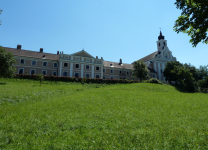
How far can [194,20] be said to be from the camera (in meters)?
7.27

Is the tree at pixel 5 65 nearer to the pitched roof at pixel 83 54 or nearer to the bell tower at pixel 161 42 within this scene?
the pitched roof at pixel 83 54

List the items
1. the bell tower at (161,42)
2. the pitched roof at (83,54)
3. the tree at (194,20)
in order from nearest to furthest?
1. the tree at (194,20)
2. the pitched roof at (83,54)
3. the bell tower at (161,42)

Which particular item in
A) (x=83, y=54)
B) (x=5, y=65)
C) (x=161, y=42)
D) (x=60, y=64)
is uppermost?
(x=161, y=42)

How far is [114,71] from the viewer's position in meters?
52.3

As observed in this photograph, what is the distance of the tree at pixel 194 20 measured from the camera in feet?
22.1

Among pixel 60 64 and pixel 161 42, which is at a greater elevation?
pixel 161 42

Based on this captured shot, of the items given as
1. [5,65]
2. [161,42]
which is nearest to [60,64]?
[5,65]

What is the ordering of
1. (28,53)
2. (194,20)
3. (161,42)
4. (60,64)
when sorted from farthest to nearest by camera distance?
(161,42) < (28,53) < (60,64) < (194,20)

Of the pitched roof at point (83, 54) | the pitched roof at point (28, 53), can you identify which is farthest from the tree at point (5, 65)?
the pitched roof at point (83, 54)

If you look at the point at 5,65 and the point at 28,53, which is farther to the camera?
the point at 28,53

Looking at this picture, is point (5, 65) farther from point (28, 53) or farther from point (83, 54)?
point (83, 54)

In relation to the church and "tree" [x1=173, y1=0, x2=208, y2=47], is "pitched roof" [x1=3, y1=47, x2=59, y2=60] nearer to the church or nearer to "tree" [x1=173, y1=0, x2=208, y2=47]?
the church

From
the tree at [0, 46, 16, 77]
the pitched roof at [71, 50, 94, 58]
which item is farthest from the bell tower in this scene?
the tree at [0, 46, 16, 77]

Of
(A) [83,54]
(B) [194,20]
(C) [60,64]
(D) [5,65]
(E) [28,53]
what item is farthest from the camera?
(A) [83,54]
